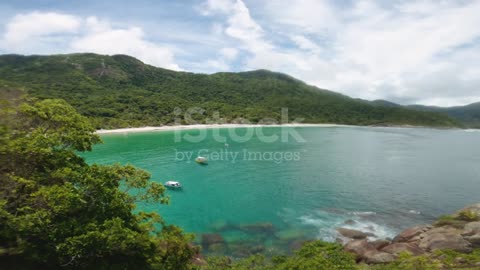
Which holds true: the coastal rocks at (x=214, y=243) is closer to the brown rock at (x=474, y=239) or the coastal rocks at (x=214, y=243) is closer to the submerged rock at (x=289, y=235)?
the submerged rock at (x=289, y=235)

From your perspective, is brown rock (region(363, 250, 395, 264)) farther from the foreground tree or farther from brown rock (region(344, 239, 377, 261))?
the foreground tree

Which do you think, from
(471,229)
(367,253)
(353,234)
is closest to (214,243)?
(367,253)

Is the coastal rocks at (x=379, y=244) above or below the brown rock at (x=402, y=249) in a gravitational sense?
below

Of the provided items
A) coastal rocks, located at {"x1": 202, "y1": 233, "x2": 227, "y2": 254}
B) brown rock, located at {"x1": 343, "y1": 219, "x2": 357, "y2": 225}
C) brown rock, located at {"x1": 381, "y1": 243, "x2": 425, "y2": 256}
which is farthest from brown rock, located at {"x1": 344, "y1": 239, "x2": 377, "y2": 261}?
coastal rocks, located at {"x1": 202, "y1": 233, "x2": 227, "y2": 254}

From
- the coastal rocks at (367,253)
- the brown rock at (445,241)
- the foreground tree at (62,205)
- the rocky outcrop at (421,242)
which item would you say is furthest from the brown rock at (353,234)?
the foreground tree at (62,205)

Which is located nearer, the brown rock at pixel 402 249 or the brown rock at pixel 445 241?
the brown rock at pixel 445 241

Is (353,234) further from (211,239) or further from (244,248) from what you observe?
(211,239)

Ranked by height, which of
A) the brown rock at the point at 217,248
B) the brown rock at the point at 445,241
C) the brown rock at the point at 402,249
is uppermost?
the brown rock at the point at 445,241

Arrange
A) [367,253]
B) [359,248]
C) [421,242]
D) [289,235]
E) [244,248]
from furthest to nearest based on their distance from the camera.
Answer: [289,235]
[244,248]
[421,242]
[359,248]
[367,253]
